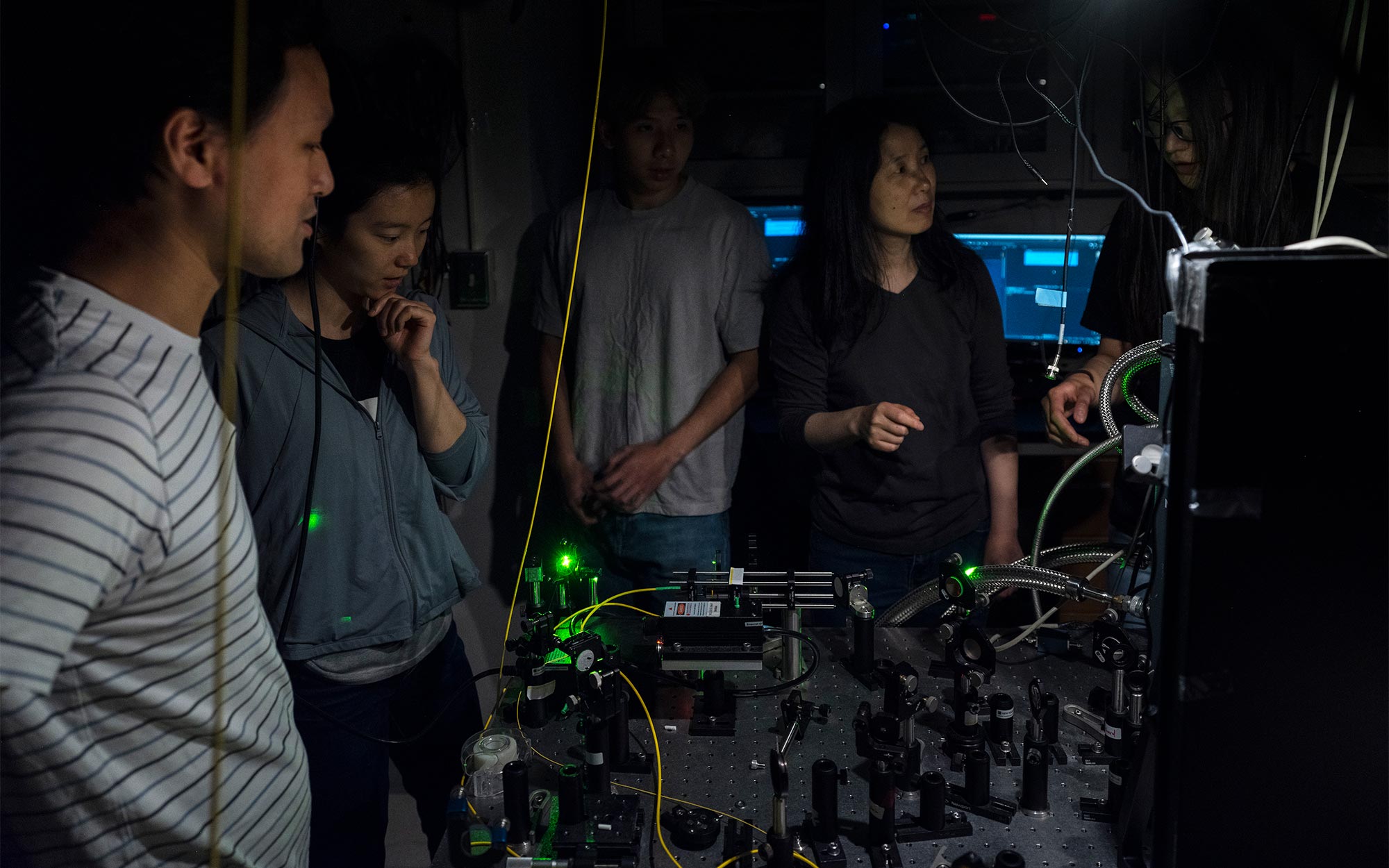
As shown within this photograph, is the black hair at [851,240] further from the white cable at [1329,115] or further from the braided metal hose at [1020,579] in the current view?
the white cable at [1329,115]

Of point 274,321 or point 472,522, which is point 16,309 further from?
point 472,522

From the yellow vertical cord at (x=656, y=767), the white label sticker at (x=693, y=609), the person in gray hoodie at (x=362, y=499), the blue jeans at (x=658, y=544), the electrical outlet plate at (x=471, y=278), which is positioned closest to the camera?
the yellow vertical cord at (x=656, y=767)

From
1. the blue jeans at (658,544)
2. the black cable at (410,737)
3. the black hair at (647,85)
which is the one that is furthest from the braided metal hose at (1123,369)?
the black hair at (647,85)

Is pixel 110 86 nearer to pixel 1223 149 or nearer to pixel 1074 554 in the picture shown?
pixel 1074 554

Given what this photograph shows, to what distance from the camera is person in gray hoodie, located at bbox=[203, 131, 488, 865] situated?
144 cm

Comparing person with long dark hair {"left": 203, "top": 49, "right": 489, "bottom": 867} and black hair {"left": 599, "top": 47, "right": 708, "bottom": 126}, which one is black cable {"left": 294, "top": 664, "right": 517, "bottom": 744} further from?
black hair {"left": 599, "top": 47, "right": 708, "bottom": 126}

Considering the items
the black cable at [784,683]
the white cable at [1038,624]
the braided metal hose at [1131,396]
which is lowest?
the black cable at [784,683]

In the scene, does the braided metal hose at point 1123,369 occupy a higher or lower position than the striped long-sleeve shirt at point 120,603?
higher

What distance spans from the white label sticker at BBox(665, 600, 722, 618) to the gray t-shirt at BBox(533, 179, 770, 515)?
35.6 inches

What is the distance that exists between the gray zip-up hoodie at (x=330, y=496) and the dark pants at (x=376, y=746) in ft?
0.31

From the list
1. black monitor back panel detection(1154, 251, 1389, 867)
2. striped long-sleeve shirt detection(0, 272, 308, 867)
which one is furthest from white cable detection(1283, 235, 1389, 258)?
striped long-sleeve shirt detection(0, 272, 308, 867)

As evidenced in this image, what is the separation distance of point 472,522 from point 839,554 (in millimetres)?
1112

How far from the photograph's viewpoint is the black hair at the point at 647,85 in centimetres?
218

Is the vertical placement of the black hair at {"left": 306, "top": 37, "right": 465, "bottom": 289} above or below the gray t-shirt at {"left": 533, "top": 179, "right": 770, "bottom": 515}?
above
